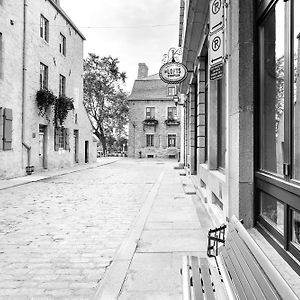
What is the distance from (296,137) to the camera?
2910 mm

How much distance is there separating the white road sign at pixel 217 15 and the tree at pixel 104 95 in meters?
39.1

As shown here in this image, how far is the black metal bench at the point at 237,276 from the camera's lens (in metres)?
1.62

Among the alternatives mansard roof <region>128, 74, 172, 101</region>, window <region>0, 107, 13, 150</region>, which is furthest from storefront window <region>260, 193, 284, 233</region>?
mansard roof <region>128, 74, 172, 101</region>

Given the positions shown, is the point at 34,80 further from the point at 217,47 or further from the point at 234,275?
the point at 234,275

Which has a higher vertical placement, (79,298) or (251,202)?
(251,202)

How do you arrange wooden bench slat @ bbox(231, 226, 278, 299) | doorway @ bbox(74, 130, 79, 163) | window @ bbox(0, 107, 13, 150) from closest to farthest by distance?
1. wooden bench slat @ bbox(231, 226, 278, 299)
2. window @ bbox(0, 107, 13, 150)
3. doorway @ bbox(74, 130, 79, 163)

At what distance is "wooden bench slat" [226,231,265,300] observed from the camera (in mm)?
1795

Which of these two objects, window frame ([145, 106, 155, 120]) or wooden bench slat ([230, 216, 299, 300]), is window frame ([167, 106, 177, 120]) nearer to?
window frame ([145, 106, 155, 120])

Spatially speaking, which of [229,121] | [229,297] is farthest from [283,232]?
[229,121]

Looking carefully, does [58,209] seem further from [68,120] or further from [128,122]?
[128,122]

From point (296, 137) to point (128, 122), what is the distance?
43023 mm

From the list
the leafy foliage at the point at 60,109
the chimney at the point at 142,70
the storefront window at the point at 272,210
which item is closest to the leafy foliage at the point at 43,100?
the leafy foliage at the point at 60,109

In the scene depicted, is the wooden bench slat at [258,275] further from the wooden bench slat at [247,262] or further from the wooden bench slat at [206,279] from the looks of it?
the wooden bench slat at [206,279]

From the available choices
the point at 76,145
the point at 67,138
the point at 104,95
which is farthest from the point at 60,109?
the point at 104,95
